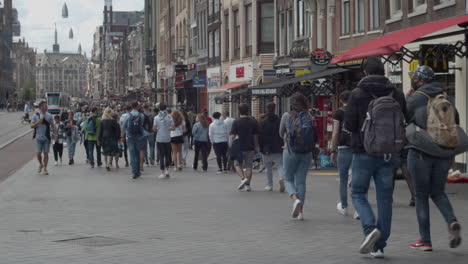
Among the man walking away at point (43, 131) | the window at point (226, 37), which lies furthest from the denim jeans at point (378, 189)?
the window at point (226, 37)

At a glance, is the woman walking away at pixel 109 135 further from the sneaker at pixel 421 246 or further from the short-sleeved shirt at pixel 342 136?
the sneaker at pixel 421 246

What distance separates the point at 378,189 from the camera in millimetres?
8828

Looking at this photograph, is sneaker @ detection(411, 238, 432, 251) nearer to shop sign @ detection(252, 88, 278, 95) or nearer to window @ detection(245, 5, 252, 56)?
shop sign @ detection(252, 88, 278, 95)

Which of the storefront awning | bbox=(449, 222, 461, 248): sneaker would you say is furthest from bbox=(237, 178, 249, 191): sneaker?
bbox=(449, 222, 461, 248): sneaker

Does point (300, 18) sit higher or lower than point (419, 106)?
higher

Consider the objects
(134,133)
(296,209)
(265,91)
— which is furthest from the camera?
(265,91)

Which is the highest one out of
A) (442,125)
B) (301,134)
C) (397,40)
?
(397,40)

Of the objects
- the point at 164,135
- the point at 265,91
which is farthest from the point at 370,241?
the point at 265,91

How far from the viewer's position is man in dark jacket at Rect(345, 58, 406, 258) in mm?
8703

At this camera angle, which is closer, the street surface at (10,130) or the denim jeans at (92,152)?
the denim jeans at (92,152)

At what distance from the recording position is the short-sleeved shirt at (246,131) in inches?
696

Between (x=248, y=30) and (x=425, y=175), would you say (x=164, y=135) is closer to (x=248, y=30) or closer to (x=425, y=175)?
(x=425, y=175)

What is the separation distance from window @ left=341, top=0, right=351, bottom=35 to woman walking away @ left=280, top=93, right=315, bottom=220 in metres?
17.7

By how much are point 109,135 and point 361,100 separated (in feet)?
52.8
